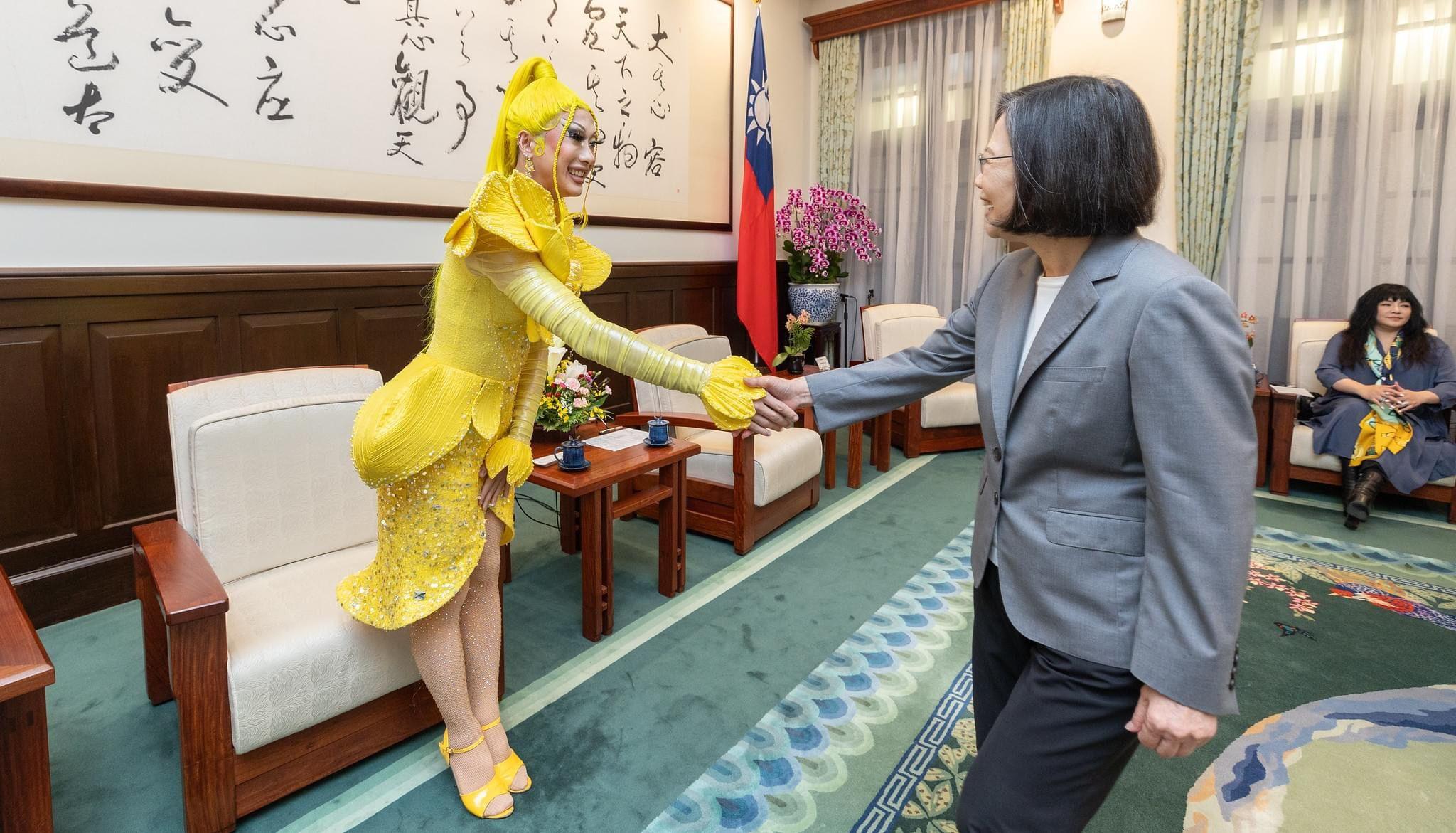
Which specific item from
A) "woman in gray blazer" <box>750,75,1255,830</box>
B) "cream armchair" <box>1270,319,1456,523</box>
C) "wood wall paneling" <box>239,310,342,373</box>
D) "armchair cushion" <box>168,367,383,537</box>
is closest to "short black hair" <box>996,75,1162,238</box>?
"woman in gray blazer" <box>750,75,1255,830</box>

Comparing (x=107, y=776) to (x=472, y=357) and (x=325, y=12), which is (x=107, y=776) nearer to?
(x=472, y=357)

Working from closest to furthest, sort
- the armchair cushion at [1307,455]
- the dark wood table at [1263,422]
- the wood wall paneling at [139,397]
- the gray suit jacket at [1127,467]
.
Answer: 1. the gray suit jacket at [1127,467]
2. the wood wall paneling at [139,397]
3. the armchair cushion at [1307,455]
4. the dark wood table at [1263,422]

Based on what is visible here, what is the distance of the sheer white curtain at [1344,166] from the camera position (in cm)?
400

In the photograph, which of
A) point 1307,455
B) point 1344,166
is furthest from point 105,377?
point 1344,166

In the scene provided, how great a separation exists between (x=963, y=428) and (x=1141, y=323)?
4073 millimetres

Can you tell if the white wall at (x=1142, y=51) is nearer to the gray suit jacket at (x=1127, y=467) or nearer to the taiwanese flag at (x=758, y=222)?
the taiwanese flag at (x=758, y=222)

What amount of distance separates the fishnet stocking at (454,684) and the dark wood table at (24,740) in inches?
24.5

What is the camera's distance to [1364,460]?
364 cm

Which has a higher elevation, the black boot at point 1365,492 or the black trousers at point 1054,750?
the black trousers at point 1054,750

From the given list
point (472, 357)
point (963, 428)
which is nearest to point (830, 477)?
point (963, 428)

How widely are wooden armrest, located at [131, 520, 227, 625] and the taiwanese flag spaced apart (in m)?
3.94

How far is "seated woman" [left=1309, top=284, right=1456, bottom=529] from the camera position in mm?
3564

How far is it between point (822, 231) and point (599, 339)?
433cm

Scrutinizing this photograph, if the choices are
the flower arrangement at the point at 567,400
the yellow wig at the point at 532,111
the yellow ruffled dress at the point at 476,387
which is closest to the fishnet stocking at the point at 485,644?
the yellow ruffled dress at the point at 476,387
